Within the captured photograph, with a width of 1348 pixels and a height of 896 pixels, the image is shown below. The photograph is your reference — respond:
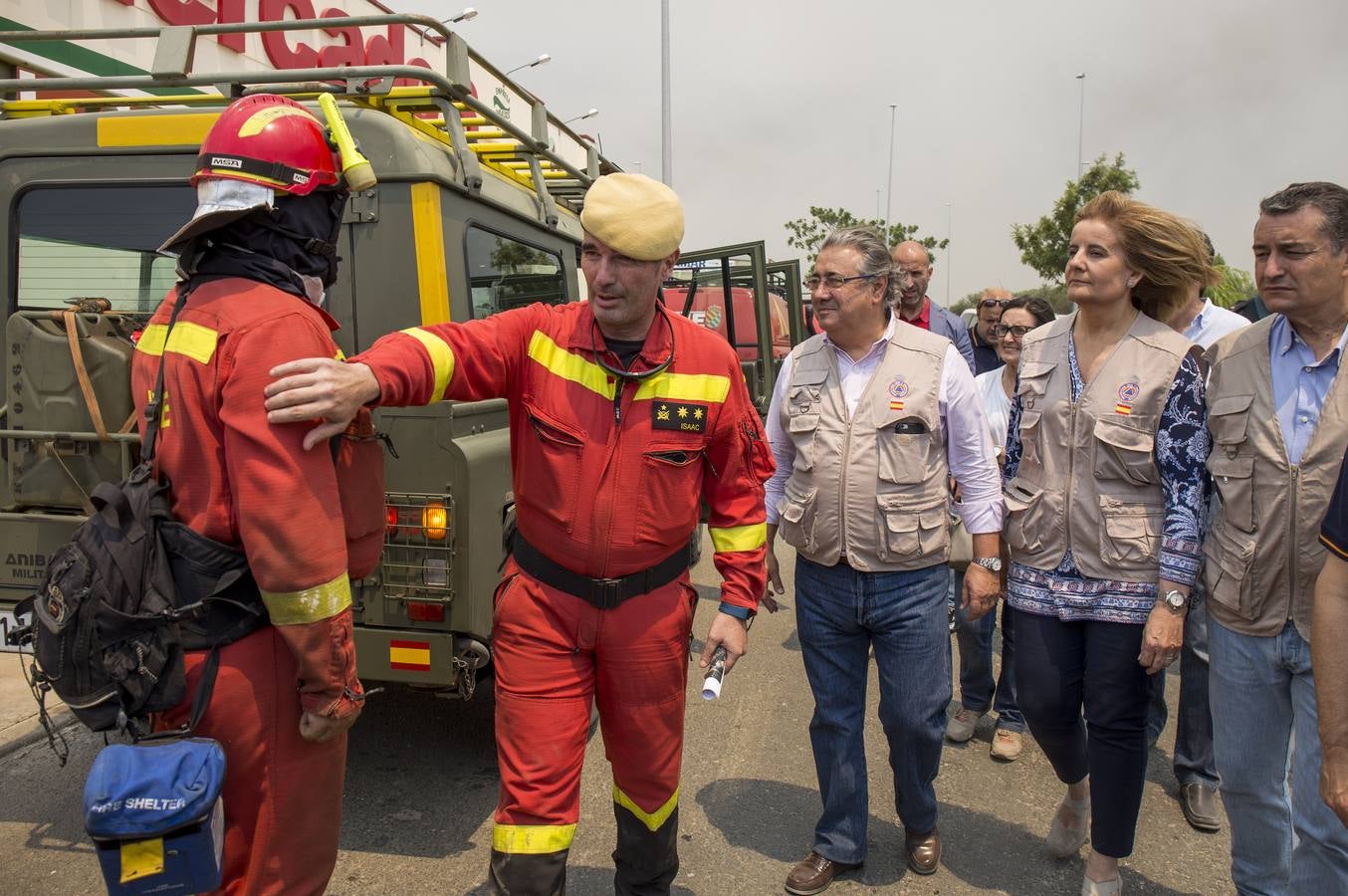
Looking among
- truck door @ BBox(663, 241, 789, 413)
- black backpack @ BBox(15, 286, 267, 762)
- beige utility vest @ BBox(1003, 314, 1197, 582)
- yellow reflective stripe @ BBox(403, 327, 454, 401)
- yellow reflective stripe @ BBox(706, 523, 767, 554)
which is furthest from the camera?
truck door @ BBox(663, 241, 789, 413)

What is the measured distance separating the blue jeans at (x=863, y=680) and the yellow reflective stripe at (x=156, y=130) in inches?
106

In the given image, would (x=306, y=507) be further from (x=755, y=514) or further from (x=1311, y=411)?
(x=1311, y=411)

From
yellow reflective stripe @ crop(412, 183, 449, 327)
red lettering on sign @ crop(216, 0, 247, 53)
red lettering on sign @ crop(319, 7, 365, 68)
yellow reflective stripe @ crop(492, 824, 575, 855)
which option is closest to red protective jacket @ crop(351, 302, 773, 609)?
yellow reflective stripe @ crop(492, 824, 575, 855)

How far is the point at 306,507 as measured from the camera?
6.55 feet

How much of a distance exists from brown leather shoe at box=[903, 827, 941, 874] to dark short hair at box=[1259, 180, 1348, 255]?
2215 millimetres

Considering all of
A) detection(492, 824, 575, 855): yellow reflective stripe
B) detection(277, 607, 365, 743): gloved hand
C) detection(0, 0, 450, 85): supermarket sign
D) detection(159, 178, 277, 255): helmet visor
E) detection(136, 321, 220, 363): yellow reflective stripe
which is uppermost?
detection(0, 0, 450, 85): supermarket sign

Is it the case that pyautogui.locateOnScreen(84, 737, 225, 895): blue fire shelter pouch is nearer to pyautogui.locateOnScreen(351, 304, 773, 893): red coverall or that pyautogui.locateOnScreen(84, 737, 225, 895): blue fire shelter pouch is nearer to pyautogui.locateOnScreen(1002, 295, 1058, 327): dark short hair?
pyautogui.locateOnScreen(351, 304, 773, 893): red coverall

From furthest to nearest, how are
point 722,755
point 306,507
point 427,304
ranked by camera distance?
point 722,755, point 427,304, point 306,507

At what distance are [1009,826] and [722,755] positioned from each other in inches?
48.4

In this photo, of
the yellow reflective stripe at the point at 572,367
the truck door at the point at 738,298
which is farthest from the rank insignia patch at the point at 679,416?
the truck door at the point at 738,298

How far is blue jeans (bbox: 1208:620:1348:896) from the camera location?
2342 mm

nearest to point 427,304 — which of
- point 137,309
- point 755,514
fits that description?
point 137,309

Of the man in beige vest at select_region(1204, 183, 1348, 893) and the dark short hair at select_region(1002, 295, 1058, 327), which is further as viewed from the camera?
the dark short hair at select_region(1002, 295, 1058, 327)

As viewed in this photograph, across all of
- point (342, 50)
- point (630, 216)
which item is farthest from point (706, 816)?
point (342, 50)
